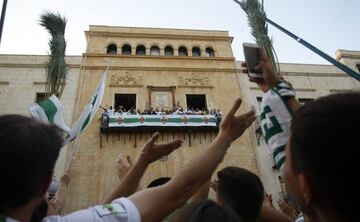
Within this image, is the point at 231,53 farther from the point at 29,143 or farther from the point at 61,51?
the point at 29,143

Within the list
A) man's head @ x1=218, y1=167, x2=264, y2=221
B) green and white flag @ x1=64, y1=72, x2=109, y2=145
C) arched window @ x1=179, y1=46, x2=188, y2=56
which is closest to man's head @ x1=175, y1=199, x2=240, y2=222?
man's head @ x1=218, y1=167, x2=264, y2=221

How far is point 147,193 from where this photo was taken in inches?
54.1

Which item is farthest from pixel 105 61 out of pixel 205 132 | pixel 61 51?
pixel 205 132

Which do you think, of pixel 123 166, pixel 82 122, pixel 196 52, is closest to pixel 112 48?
pixel 196 52

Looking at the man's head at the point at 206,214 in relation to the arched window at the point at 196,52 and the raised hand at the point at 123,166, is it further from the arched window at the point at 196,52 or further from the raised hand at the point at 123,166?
the arched window at the point at 196,52

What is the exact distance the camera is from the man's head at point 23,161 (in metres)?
1.12

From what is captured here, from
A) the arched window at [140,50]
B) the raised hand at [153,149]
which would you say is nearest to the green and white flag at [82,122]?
the raised hand at [153,149]

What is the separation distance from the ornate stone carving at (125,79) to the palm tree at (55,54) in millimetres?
2899

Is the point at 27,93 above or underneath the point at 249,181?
above

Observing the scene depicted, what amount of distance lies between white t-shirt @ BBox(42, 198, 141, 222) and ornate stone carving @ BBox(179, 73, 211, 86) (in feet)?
46.1

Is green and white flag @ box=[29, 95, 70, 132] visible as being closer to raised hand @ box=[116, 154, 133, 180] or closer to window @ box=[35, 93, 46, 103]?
A: raised hand @ box=[116, 154, 133, 180]

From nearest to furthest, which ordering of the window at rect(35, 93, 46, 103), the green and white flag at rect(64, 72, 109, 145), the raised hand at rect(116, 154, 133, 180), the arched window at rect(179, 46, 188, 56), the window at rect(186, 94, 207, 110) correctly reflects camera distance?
the raised hand at rect(116, 154, 133, 180) → the green and white flag at rect(64, 72, 109, 145) → the window at rect(35, 93, 46, 103) → the window at rect(186, 94, 207, 110) → the arched window at rect(179, 46, 188, 56)

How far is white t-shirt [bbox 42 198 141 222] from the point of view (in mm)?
1246

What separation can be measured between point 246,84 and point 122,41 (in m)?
7.84
